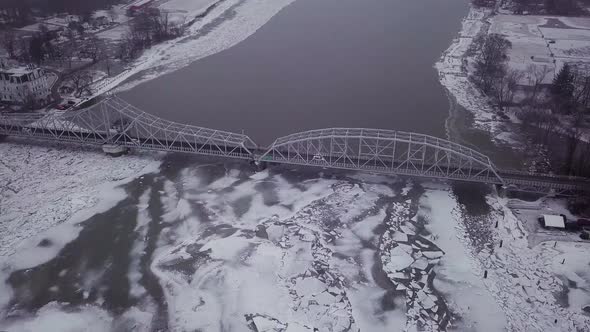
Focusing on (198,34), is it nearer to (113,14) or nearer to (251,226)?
(113,14)

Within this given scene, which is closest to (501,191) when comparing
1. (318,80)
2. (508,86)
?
(508,86)

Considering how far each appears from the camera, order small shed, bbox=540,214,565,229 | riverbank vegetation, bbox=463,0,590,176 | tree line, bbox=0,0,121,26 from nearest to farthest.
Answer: small shed, bbox=540,214,565,229 → riverbank vegetation, bbox=463,0,590,176 → tree line, bbox=0,0,121,26

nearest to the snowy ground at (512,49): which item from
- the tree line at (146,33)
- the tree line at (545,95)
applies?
the tree line at (545,95)

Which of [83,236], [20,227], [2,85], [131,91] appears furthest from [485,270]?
[2,85]

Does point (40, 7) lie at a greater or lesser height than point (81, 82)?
greater

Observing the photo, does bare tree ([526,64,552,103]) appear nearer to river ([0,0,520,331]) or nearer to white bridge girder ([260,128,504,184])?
river ([0,0,520,331])

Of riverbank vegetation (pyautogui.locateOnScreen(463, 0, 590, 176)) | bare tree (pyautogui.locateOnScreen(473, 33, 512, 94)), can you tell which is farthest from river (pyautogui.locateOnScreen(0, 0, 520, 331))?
riverbank vegetation (pyautogui.locateOnScreen(463, 0, 590, 176))
